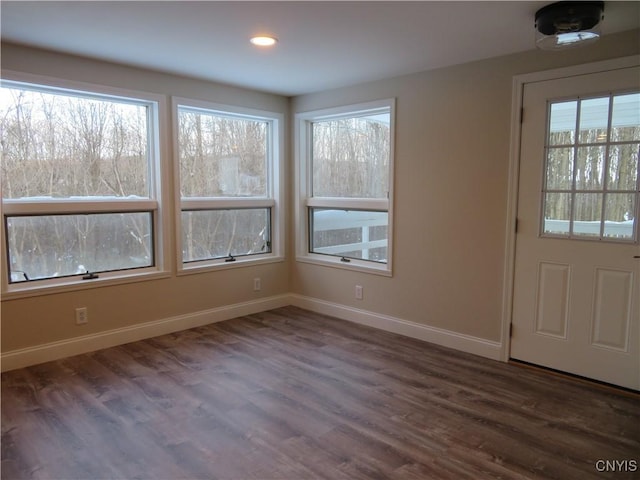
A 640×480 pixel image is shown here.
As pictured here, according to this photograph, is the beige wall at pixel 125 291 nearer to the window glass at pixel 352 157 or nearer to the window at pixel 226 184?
the window at pixel 226 184

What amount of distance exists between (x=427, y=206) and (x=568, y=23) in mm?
1740

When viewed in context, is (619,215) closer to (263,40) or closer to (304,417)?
(304,417)

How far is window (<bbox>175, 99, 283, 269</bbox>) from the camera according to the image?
13.9 feet

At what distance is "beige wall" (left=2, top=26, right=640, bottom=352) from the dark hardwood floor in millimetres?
361

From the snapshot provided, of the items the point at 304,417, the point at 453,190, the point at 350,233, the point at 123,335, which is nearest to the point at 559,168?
the point at 453,190

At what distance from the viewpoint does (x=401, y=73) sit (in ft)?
12.6

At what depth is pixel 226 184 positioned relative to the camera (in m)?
4.55

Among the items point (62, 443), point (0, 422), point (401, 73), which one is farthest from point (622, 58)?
point (0, 422)

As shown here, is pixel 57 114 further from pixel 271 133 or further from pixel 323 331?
pixel 323 331

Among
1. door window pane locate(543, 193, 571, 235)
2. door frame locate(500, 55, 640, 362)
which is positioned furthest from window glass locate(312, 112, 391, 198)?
door window pane locate(543, 193, 571, 235)

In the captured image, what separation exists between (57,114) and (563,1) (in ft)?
11.7

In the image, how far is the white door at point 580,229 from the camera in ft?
9.30

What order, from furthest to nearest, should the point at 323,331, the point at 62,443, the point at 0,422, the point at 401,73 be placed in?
the point at 323,331, the point at 401,73, the point at 0,422, the point at 62,443

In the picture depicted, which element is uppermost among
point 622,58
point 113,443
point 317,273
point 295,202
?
point 622,58
